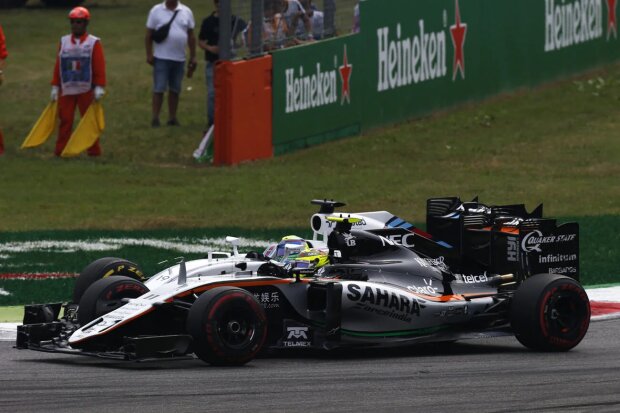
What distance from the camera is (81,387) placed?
959cm

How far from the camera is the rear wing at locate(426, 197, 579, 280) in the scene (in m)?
11.7

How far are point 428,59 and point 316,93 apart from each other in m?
2.76

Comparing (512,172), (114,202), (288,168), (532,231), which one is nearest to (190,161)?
(288,168)

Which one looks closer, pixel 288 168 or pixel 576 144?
pixel 288 168

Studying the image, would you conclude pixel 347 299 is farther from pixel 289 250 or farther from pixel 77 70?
pixel 77 70

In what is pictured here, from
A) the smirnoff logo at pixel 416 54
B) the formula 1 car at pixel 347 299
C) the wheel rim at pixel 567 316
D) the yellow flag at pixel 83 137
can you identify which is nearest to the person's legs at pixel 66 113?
the yellow flag at pixel 83 137

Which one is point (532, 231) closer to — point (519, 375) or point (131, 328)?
point (519, 375)

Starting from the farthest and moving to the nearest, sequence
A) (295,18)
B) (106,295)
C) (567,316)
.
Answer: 1. (295,18)
2. (567,316)
3. (106,295)

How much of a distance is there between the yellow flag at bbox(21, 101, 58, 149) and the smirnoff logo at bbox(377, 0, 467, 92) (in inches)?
205

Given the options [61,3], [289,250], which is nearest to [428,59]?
[289,250]

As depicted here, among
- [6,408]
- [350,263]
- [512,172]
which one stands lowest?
[6,408]

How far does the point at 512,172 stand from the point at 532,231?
10581 millimetres

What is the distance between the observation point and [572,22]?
27969 millimetres

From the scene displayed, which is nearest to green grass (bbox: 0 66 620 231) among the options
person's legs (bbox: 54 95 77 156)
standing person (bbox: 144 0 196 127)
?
person's legs (bbox: 54 95 77 156)
